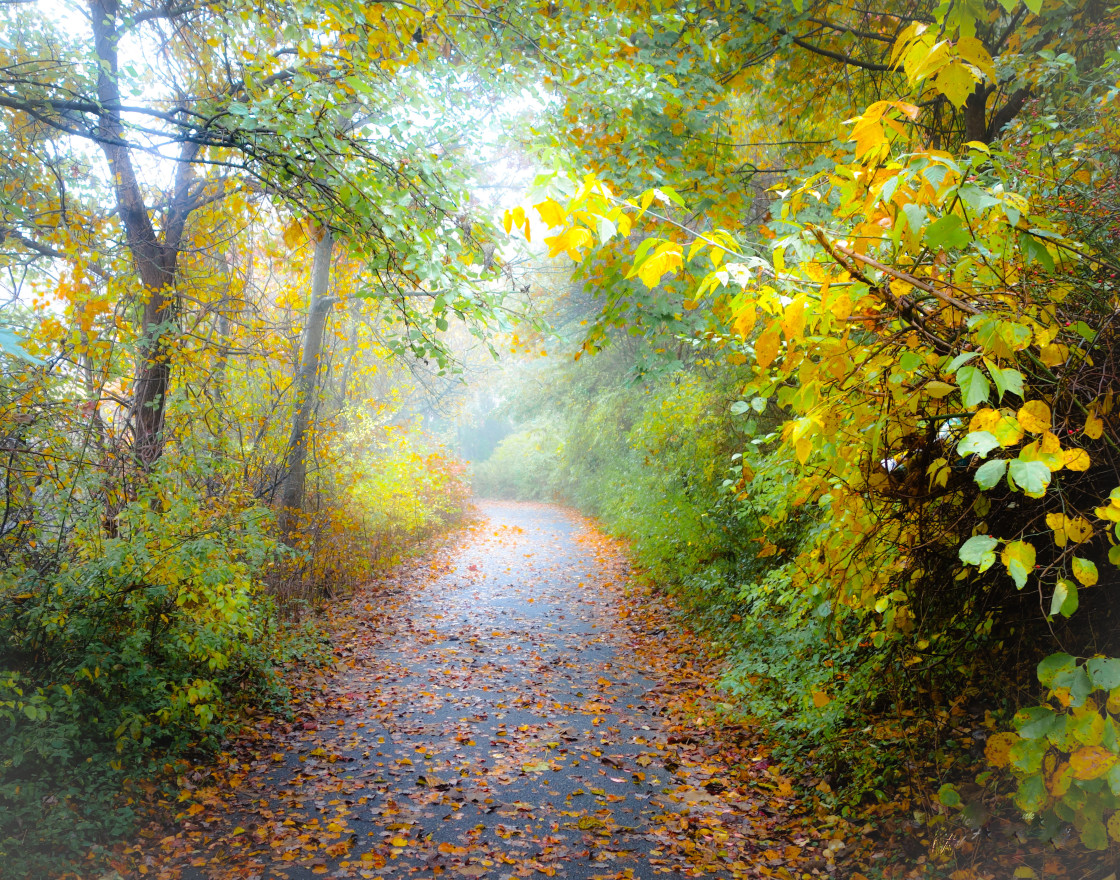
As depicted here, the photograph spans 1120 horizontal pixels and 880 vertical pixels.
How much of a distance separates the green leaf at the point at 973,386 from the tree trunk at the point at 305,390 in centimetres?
669

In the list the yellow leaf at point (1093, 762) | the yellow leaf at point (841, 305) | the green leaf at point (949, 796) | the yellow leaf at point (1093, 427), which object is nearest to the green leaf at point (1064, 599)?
the yellow leaf at point (1093, 762)

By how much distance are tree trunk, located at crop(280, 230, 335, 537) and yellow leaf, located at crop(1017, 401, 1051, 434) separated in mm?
6782

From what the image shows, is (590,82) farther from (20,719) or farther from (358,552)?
(358,552)

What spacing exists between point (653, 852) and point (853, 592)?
1885 mm

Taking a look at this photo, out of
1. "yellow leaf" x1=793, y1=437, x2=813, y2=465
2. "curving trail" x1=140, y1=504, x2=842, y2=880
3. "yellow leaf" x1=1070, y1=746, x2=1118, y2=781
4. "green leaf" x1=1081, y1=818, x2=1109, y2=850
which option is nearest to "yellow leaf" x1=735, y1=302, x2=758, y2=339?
"yellow leaf" x1=793, y1=437, x2=813, y2=465

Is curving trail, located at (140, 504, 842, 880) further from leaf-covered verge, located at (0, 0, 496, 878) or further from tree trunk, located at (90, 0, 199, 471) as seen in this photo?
tree trunk, located at (90, 0, 199, 471)

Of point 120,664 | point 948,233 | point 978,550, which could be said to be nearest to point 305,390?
point 120,664

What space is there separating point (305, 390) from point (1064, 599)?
7.84 meters

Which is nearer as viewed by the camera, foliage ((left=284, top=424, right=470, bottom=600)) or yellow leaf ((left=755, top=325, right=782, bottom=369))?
yellow leaf ((left=755, top=325, right=782, bottom=369))

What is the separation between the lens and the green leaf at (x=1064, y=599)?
1760 millimetres

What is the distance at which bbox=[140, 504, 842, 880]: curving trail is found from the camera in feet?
11.8

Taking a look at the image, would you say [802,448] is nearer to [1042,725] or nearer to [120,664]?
[1042,725]

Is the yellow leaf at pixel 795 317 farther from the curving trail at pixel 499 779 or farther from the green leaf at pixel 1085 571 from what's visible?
the curving trail at pixel 499 779

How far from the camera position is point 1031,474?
167cm
